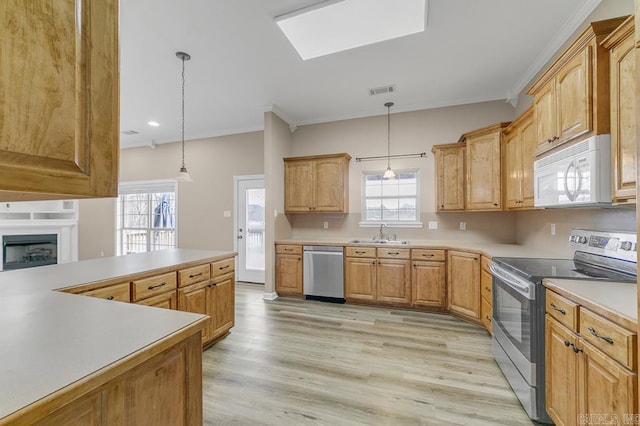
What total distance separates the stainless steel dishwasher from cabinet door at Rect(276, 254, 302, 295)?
0.10m

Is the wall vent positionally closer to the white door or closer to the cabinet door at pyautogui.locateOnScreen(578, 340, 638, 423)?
the white door

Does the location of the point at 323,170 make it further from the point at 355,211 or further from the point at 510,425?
the point at 510,425

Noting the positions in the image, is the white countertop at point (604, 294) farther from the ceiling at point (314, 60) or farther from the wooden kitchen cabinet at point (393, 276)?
the ceiling at point (314, 60)

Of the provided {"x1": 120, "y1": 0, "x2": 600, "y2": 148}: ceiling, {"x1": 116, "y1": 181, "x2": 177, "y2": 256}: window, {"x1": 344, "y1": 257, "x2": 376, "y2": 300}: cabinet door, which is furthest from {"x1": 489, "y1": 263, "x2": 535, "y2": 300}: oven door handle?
{"x1": 116, "y1": 181, "x2": 177, "y2": 256}: window

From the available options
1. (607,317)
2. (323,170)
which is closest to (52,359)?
(607,317)

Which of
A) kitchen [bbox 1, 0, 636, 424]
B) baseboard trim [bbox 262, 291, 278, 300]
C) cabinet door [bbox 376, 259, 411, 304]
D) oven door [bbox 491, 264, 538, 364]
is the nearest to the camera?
oven door [bbox 491, 264, 538, 364]

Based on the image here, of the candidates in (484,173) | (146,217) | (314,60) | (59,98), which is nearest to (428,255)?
(484,173)

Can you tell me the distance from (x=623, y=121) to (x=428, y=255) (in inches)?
91.5

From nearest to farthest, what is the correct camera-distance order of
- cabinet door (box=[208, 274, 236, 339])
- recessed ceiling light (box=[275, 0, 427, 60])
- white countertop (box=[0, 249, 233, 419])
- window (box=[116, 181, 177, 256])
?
1. white countertop (box=[0, 249, 233, 419])
2. recessed ceiling light (box=[275, 0, 427, 60])
3. cabinet door (box=[208, 274, 236, 339])
4. window (box=[116, 181, 177, 256])

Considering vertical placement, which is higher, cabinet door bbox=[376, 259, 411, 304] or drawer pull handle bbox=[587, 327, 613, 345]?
drawer pull handle bbox=[587, 327, 613, 345]

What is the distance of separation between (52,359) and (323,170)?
3832 millimetres

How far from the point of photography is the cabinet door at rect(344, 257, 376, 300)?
3.74 meters

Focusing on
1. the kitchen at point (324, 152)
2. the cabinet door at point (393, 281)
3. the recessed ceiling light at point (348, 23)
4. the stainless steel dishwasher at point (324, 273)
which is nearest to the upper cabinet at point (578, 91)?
the kitchen at point (324, 152)

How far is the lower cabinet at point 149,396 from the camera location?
2.18 ft
